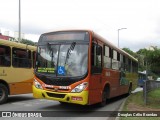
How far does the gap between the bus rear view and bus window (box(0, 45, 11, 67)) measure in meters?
1.94

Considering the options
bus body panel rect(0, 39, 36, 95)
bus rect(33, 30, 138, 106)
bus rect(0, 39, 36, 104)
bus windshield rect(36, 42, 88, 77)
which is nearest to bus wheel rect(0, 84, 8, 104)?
bus rect(0, 39, 36, 104)

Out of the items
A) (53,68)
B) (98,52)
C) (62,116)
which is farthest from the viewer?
(98,52)

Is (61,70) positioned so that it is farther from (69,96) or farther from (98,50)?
(98,50)

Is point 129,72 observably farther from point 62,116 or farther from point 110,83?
point 62,116

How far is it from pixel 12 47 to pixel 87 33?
4091 millimetres

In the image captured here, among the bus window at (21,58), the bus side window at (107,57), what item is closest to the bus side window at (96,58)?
the bus side window at (107,57)

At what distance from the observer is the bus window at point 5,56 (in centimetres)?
1406

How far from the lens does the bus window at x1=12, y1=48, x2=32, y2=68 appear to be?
1505cm

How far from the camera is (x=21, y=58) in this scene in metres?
15.7

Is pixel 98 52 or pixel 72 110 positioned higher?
pixel 98 52

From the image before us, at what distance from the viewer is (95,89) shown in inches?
501

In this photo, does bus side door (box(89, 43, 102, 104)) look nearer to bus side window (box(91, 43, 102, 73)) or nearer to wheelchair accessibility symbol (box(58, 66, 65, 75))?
bus side window (box(91, 43, 102, 73))

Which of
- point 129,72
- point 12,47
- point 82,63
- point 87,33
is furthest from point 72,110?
point 129,72

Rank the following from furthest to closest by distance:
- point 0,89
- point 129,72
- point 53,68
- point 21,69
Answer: point 129,72 → point 21,69 → point 0,89 → point 53,68
